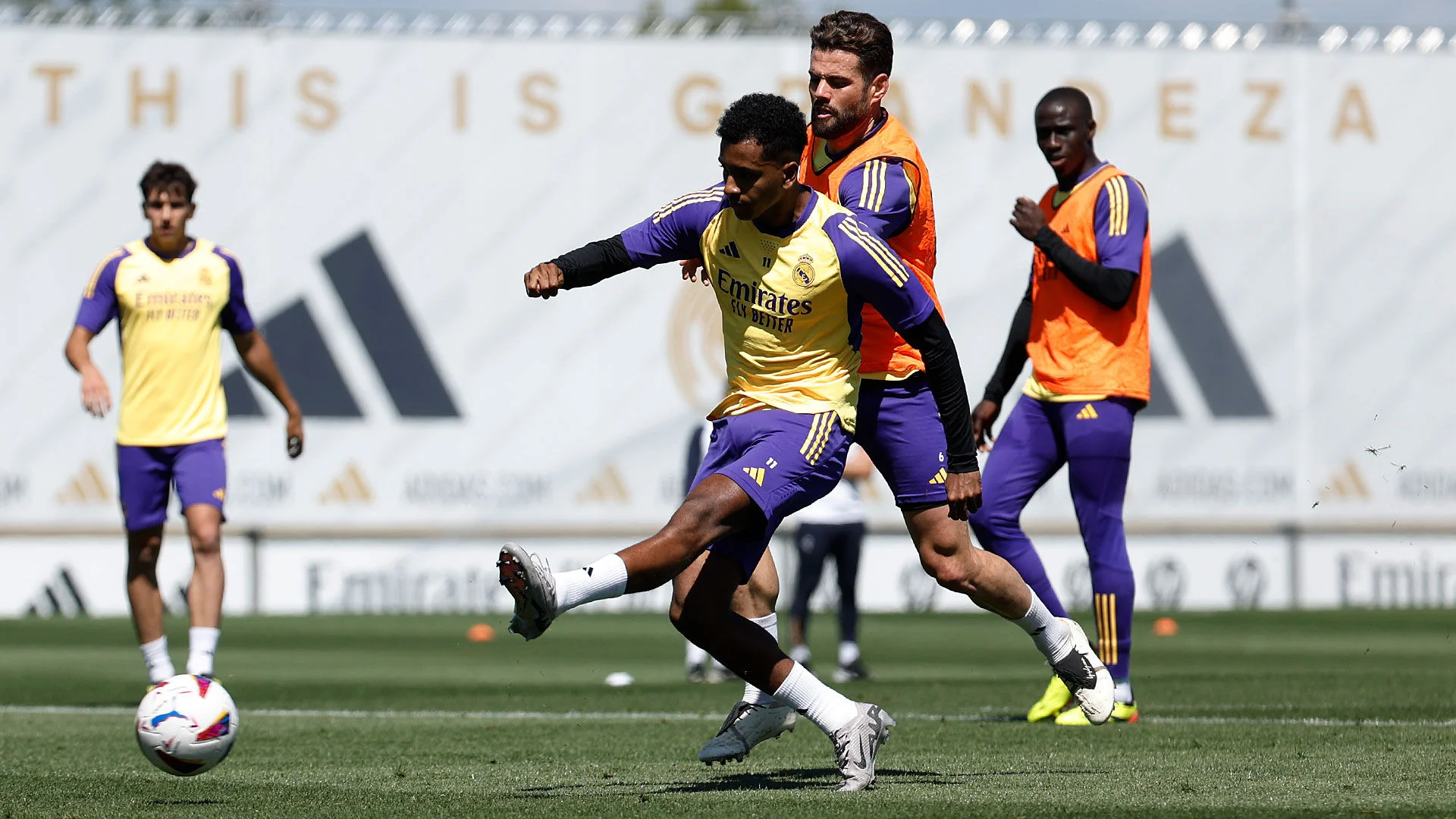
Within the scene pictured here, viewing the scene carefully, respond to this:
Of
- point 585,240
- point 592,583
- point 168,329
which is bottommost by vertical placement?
point 592,583

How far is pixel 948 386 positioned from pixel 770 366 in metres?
0.53

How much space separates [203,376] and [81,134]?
10.1m

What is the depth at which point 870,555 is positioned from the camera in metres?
18.3

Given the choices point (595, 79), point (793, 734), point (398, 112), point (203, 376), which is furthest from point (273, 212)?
point (793, 734)

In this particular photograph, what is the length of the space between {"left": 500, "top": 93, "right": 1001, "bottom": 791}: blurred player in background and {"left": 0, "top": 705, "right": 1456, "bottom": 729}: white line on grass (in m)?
2.33

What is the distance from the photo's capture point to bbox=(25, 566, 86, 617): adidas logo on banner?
17688 millimetres

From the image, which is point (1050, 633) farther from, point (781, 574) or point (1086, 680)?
point (781, 574)

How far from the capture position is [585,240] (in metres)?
18.4

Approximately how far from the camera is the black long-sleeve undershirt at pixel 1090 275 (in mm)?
7613

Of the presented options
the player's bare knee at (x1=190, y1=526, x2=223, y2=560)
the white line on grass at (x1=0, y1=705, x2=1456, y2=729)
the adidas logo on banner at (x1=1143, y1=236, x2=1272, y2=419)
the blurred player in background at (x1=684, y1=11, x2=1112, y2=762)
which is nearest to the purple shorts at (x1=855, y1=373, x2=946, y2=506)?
the blurred player in background at (x1=684, y1=11, x2=1112, y2=762)

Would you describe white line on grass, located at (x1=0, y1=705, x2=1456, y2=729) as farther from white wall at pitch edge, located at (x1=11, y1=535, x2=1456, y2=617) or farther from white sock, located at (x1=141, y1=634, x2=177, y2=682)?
white wall at pitch edge, located at (x1=11, y1=535, x2=1456, y2=617)

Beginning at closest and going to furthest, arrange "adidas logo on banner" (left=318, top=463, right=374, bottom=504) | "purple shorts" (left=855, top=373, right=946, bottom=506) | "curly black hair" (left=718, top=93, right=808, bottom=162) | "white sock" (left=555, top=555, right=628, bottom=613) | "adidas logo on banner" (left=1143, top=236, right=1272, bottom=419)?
"white sock" (left=555, top=555, right=628, bottom=613), "curly black hair" (left=718, top=93, right=808, bottom=162), "purple shorts" (left=855, top=373, right=946, bottom=506), "adidas logo on banner" (left=318, top=463, right=374, bottom=504), "adidas logo on banner" (left=1143, top=236, right=1272, bottom=419)

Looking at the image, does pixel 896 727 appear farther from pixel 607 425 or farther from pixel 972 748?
pixel 607 425

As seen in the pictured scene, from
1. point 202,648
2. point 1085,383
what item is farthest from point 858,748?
point 202,648
